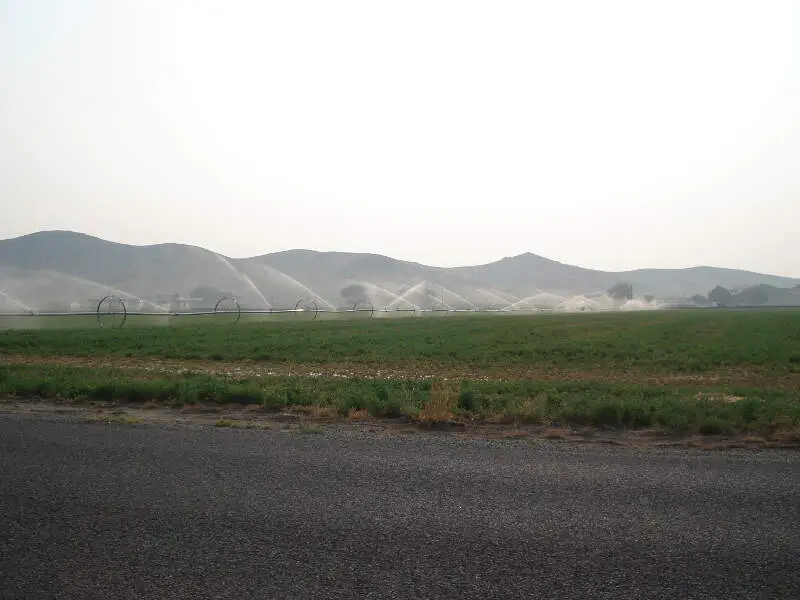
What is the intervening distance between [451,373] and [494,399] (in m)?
10.6

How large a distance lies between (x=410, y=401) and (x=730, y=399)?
8.87 metres

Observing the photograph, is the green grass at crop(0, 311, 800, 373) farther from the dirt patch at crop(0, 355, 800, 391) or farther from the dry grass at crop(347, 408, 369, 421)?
the dry grass at crop(347, 408, 369, 421)

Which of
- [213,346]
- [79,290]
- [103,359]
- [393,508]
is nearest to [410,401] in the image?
[393,508]

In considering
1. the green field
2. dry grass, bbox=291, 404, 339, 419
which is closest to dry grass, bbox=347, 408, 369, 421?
the green field

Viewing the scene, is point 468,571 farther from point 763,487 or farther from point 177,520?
point 763,487

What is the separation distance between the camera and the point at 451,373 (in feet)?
88.2

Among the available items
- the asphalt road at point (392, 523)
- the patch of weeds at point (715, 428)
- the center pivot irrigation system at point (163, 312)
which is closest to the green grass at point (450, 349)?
the center pivot irrigation system at point (163, 312)

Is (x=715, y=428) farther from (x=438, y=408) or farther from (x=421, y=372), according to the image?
(x=421, y=372)

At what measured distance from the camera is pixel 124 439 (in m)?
11.0

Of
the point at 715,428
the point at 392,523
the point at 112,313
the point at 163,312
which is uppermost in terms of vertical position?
the point at 112,313

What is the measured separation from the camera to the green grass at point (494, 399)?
13602mm

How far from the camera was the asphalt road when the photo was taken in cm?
546

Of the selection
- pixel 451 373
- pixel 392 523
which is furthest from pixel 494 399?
pixel 451 373

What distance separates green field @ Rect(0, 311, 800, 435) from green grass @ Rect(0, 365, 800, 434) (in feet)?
0.12
